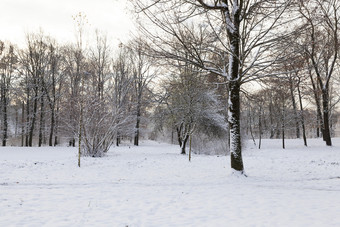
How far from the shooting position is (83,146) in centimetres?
1547

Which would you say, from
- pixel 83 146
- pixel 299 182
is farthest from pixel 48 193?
pixel 83 146

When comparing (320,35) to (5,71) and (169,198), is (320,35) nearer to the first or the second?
(169,198)

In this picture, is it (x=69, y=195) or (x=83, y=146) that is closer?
(x=69, y=195)

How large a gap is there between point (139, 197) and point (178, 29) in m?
5.73

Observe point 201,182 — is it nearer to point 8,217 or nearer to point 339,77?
point 8,217

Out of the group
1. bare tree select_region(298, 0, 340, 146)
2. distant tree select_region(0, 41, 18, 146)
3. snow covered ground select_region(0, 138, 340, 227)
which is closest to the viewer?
snow covered ground select_region(0, 138, 340, 227)

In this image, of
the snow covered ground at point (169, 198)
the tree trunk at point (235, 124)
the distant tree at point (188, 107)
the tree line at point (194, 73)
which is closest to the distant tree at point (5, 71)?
the tree line at point (194, 73)

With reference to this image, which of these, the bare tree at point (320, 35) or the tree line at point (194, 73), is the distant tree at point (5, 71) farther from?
the bare tree at point (320, 35)

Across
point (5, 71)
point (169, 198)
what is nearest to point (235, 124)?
point (169, 198)

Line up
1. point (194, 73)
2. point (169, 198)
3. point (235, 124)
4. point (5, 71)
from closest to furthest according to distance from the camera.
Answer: point (169, 198)
point (235, 124)
point (194, 73)
point (5, 71)

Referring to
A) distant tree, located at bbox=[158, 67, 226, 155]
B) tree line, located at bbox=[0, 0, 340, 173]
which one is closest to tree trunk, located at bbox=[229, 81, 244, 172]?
tree line, located at bbox=[0, 0, 340, 173]

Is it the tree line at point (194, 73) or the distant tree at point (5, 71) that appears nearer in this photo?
the tree line at point (194, 73)

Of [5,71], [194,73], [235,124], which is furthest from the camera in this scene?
[5,71]

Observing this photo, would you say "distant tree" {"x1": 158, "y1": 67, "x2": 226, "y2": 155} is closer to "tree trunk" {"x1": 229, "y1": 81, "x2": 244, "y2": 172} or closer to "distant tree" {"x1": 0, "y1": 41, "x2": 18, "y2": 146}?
"tree trunk" {"x1": 229, "y1": 81, "x2": 244, "y2": 172}
